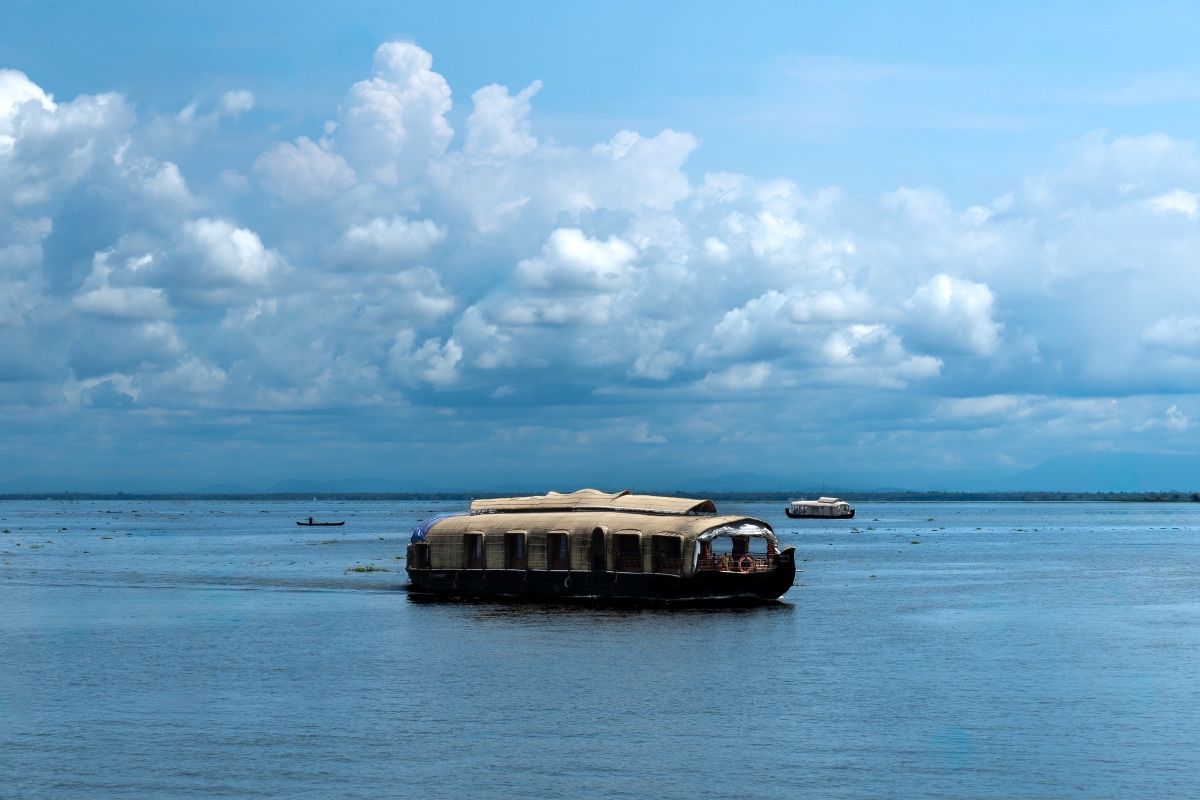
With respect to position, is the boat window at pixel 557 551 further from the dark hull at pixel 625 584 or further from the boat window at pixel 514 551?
the boat window at pixel 514 551

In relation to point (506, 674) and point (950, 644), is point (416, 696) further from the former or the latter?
point (950, 644)

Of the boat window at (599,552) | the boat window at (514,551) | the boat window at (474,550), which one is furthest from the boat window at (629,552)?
the boat window at (474,550)

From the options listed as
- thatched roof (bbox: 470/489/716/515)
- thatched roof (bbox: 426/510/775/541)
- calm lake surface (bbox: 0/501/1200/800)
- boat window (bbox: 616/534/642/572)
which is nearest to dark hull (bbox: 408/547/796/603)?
boat window (bbox: 616/534/642/572)

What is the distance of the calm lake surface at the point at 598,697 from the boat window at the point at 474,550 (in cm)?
396

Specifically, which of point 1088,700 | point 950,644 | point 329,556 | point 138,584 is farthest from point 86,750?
point 329,556

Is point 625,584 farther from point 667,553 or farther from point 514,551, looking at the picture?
point 514,551

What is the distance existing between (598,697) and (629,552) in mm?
29664

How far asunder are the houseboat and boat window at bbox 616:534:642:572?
0.06m

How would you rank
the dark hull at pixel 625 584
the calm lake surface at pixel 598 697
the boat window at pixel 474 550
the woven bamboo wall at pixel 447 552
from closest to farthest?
the calm lake surface at pixel 598 697
the dark hull at pixel 625 584
the boat window at pixel 474 550
the woven bamboo wall at pixel 447 552

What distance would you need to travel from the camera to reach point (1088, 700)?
47.8 metres

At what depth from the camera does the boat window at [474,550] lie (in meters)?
84.8

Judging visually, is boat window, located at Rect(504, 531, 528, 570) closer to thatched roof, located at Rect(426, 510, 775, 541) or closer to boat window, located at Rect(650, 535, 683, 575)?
thatched roof, located at Rect(426, 510, 775, 541)

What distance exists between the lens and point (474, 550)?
85.3 meters

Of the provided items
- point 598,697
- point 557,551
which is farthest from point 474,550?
point 598,697
